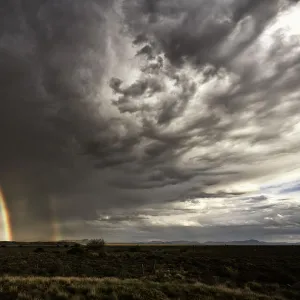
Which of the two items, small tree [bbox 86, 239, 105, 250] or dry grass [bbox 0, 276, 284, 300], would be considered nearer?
dry grass [bbox 0, 276, 284, 300]

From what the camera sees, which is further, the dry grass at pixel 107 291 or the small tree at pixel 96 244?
the small tree at pixel 96 244

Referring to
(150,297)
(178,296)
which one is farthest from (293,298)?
(150,297)

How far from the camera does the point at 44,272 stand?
32906mm

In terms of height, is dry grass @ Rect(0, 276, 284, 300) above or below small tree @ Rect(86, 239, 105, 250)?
below

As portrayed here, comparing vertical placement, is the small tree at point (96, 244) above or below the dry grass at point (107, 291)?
above

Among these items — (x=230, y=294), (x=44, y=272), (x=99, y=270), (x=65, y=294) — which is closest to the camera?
(x=65, y=294)

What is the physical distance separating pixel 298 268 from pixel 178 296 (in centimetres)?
2893

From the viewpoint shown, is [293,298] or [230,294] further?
[293,298]

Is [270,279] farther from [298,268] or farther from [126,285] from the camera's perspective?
[126,285]

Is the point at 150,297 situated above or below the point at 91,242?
below

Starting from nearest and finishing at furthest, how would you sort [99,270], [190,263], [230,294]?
[230,294]
[99,270]
[190,263]

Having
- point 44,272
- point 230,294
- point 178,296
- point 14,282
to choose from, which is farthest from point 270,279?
point 14,282

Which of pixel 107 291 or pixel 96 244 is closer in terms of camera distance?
pixel 107 291

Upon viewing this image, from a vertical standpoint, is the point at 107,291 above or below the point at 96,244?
below
